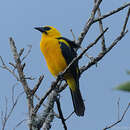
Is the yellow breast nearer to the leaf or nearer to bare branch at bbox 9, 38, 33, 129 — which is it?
bare branch at bbox 9, 38, 33, 129

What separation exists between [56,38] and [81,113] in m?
1.32

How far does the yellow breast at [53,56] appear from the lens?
417cm

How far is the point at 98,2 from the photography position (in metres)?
4.16

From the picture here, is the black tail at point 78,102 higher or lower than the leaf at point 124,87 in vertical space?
lower

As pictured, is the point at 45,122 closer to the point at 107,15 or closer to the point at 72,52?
the point at 72,52

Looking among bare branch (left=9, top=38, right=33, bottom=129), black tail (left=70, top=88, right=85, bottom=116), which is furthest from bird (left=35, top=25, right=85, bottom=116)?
bare branch (left=9, top=38, right=33, bottom=129)

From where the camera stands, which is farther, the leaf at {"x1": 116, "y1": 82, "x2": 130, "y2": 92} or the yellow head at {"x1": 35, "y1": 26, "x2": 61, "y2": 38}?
the yellow head at {"x1": 35, "y1": 26, "x2": 61, "y2": 38}

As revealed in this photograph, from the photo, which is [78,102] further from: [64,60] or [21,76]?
[21,76]

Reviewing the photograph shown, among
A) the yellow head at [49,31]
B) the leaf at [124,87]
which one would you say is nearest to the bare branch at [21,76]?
the yellow head at [49,31]

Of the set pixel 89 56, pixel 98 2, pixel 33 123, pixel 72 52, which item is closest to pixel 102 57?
pixel 89 56

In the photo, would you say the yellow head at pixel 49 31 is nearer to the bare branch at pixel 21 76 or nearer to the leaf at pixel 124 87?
the bare branch at pixel 21 76

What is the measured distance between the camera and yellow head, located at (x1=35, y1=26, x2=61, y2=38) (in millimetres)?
4684

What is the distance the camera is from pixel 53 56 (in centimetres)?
421

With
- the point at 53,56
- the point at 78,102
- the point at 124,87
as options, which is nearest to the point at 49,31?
the point at 53,56
